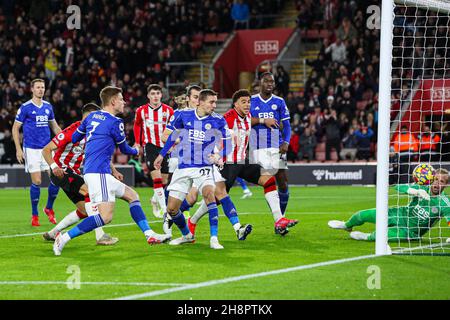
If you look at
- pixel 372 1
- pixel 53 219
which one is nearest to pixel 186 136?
pixel 53 219

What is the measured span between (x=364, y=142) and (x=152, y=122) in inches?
511

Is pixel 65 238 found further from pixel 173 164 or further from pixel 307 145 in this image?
pixel 307 145

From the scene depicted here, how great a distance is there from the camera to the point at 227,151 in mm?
12766

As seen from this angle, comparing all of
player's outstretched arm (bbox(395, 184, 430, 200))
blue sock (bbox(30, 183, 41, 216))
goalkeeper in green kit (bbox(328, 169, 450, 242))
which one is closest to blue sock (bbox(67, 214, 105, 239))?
goalkeeper in green kit (bbox(328, 169, 450, 242))

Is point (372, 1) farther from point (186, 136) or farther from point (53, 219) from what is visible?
point (186, 136)

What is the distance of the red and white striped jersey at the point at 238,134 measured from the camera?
12834mm

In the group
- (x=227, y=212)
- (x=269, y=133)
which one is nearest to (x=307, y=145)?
(x=269, y=133)

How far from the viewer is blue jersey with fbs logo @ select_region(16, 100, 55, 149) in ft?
51.8

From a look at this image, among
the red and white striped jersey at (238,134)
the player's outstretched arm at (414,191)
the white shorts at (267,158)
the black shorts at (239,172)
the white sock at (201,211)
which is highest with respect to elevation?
the red and white striped jersey at (238,134)

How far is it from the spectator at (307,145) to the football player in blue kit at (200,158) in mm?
16661

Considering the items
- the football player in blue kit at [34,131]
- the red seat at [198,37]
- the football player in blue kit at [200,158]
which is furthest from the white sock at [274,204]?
the red seat at [198,37]

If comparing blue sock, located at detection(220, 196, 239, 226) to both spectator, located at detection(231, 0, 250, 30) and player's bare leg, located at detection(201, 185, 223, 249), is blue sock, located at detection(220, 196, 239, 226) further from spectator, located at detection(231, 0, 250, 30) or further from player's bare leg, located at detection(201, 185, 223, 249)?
spectator, located at detection(231, 0, 250, 30)

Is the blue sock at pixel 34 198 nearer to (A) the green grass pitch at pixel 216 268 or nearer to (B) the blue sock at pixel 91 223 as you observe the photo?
(A) the green grass pitch at pixel 216 268

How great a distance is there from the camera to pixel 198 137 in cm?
1145
